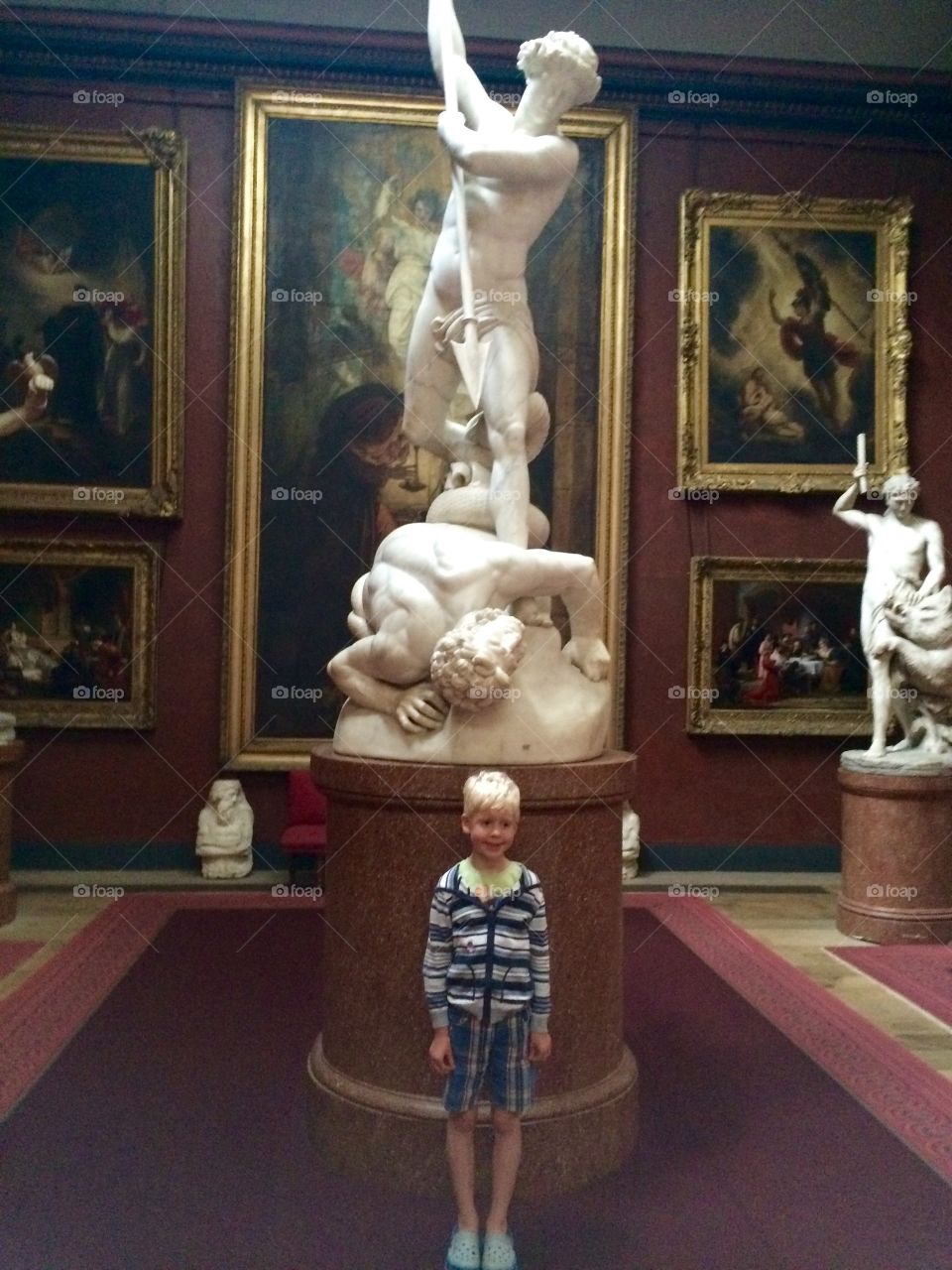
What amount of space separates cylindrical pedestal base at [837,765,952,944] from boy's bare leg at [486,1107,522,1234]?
4390mm

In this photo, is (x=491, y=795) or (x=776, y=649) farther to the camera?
(x=776, y=649)

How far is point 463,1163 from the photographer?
2879 mm

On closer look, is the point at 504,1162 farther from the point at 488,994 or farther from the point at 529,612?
the point at 529,612

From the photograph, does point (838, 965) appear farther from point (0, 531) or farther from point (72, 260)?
point (72, 260)

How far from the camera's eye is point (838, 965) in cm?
599

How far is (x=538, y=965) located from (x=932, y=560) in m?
5.32

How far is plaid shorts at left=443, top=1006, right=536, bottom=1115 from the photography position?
284cm

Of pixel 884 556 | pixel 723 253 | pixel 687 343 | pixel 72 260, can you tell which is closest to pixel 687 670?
pixel 884 556

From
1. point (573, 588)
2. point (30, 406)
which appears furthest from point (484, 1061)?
point (30, 406)

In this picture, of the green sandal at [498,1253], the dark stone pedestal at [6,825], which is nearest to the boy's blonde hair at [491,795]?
the green sandal at [498,1253]

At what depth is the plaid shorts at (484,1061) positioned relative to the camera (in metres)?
2.84

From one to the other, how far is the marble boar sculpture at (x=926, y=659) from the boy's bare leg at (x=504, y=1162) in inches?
196

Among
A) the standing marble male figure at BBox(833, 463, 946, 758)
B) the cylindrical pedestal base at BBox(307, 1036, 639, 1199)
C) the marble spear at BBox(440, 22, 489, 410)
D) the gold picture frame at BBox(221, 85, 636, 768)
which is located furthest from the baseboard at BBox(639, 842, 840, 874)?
the marble spear at BBox(440, 22, 489, 410)

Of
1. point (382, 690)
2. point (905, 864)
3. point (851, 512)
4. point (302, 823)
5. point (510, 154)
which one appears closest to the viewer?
point (382, 690)
